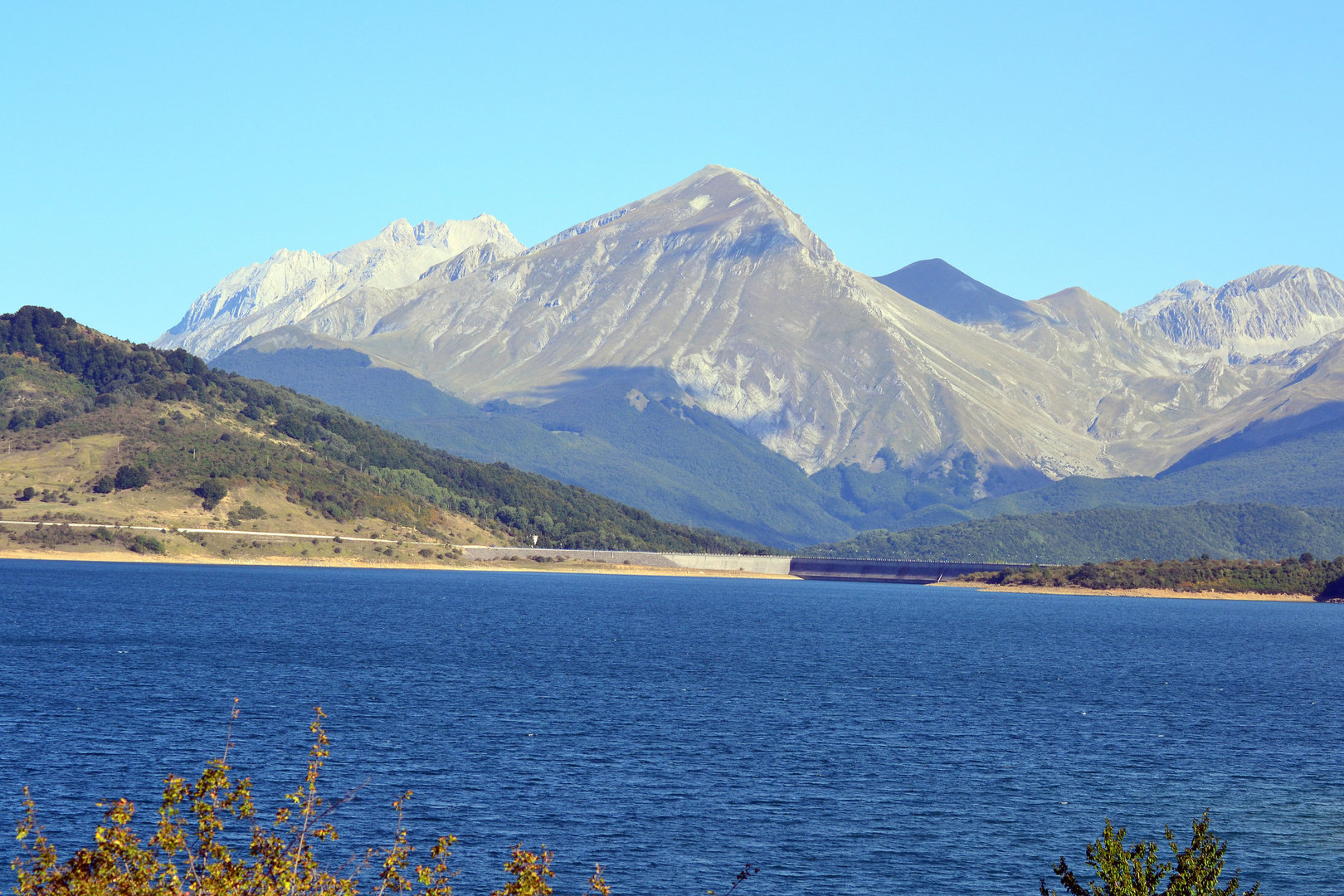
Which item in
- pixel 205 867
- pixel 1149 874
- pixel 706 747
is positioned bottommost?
pixel 706 747

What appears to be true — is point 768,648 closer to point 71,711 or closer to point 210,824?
point 71,711

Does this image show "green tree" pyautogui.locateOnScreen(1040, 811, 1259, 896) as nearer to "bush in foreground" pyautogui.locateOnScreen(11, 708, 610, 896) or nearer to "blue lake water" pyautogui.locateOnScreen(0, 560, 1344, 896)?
"bush in foreground" pyautogui.locateOnScreen(11, 708, 610, 896)

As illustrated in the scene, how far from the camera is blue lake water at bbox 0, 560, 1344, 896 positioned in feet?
189

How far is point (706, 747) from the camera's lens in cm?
8019

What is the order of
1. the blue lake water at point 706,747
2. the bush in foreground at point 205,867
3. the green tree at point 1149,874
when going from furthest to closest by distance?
1. the blue lake water at point 706,747
2. the green tree at point 1149,874
3. the bush in foreground at point 205,867

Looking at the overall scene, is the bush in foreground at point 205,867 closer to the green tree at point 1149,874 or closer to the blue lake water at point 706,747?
the green tree at point 1149,874

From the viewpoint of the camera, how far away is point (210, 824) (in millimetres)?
28906

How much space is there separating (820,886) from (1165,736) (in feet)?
155

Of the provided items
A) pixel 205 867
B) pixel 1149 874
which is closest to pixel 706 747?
pixel 1149 874

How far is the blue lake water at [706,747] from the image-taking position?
57594 millimetres

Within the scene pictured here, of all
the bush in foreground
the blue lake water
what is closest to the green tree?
the bush in foreground

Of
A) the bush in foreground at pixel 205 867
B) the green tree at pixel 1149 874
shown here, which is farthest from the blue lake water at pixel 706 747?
the bush in foreground at pixel 205 867

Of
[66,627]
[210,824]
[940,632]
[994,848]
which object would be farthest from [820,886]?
[940,632]

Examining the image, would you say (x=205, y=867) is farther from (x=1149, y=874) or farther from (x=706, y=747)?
(x=706, y=747)
